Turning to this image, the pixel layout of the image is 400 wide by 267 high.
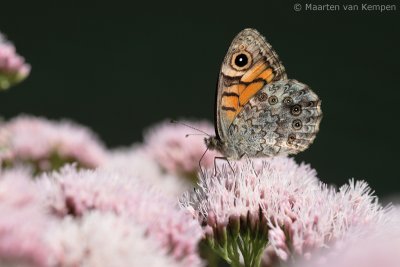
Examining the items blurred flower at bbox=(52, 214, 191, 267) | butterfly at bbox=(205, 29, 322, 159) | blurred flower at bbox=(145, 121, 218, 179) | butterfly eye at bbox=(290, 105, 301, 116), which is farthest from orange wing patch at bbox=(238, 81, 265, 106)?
blurred flower at bbox=(52, 214, 191, 267)

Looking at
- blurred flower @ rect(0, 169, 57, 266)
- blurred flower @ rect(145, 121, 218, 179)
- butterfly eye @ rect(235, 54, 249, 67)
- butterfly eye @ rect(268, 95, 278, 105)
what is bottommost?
blurred flower @ rect(145, 121, 218, 179)

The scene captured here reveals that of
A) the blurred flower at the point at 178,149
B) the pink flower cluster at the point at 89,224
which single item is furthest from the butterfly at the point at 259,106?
the pink flower cluster at the point at 89,224

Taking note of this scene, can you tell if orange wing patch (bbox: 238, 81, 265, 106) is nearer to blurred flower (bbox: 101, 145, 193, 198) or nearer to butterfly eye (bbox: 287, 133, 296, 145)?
butterfly eye (bbox: 287, 133, 296, 145)

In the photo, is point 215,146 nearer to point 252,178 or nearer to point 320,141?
point 252,178

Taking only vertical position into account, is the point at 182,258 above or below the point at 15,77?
below

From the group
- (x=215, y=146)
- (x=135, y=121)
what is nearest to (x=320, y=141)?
(x=135, y=121)

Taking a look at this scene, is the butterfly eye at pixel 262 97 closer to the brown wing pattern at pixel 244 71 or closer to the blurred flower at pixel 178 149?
the brown wing pattern at pixel 244 71

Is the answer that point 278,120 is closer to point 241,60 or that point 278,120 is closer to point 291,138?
point 291,138
